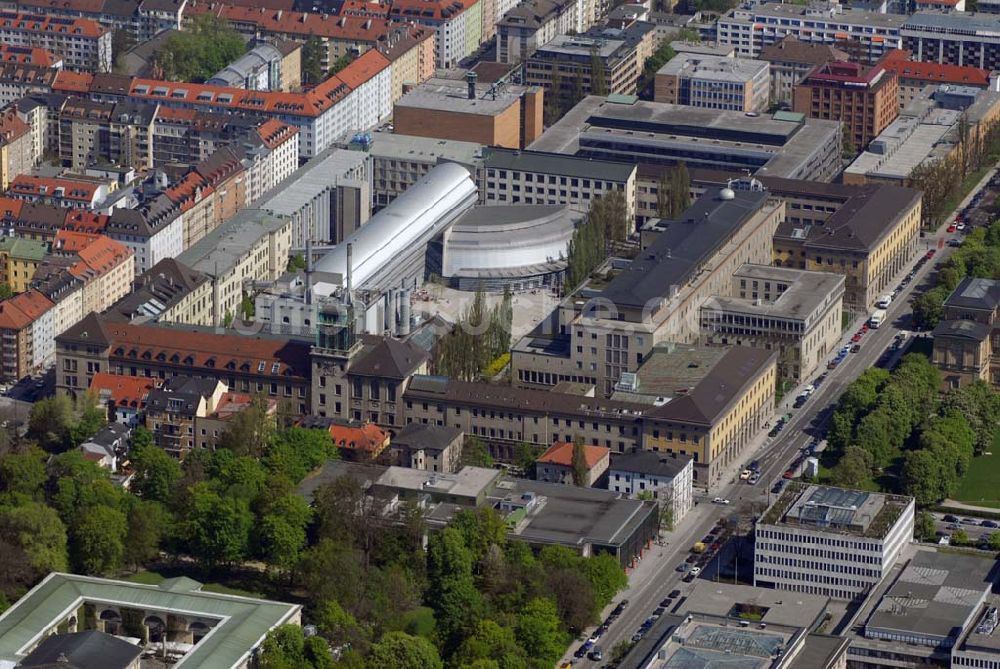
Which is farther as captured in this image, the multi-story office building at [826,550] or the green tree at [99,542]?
the green tree at [99,542]

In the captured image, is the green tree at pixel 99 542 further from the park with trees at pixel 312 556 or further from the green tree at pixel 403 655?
the green tree at pixel 403 655

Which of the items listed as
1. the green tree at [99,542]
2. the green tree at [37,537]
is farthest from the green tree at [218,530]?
the green tree at [37,537]

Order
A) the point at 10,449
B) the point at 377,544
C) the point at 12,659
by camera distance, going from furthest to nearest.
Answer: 1. the point at 10,449
2. the point at 377,544
3. the point at 12,659

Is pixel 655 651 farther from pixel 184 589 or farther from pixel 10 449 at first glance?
pixel 10 449

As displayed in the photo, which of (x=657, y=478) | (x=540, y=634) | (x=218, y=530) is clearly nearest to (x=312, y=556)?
(x=218, y=530)

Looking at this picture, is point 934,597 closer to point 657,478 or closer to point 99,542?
point 657,478

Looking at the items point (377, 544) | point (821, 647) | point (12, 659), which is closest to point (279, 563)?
point (377, 544)
